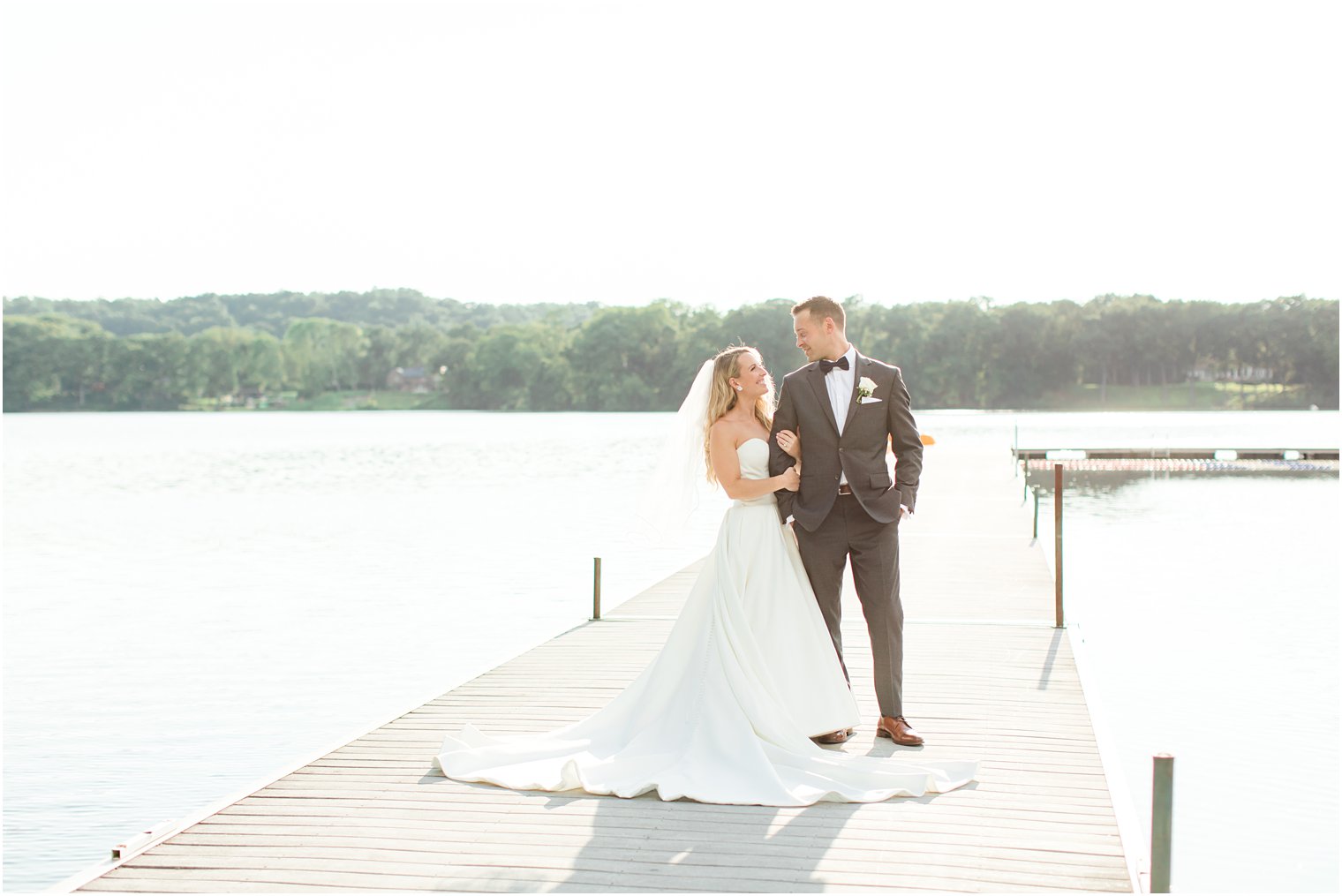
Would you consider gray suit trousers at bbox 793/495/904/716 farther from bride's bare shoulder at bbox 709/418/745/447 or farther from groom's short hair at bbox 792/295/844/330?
groom's short hair at bbox 792/295/844/330

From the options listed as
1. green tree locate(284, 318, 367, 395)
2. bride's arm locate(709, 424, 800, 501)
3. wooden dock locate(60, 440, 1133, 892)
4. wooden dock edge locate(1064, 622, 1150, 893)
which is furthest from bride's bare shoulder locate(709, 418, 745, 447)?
green tree locate(284, 318, 367, 395)

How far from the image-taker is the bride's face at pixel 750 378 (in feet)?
17.6

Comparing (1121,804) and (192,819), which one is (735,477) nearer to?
(1121,804)

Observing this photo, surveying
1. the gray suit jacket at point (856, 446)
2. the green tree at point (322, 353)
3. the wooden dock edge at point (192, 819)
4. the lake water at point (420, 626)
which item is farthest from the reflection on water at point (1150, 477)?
the green tree at point (322, 353)

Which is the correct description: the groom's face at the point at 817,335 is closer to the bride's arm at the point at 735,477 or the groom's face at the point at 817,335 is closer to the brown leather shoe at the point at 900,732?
the bride's arm at the point at 735,477

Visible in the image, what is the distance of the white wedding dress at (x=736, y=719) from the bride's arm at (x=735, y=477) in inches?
2.0

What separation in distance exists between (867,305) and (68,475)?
7239cm

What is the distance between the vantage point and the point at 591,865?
13.2ft

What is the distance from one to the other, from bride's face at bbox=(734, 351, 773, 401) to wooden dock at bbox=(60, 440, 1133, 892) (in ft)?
4.96

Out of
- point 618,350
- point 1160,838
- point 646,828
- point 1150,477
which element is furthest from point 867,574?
point 618,350

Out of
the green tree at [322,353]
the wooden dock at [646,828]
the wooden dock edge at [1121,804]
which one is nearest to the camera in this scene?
the wooden dock at [646,828]

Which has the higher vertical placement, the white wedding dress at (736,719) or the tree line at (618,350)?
the tree line at (618,350)

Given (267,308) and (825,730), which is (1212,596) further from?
(267,308)

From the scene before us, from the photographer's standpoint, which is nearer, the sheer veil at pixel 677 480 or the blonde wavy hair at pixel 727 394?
the blonde wavy hair at pixel 727 394
